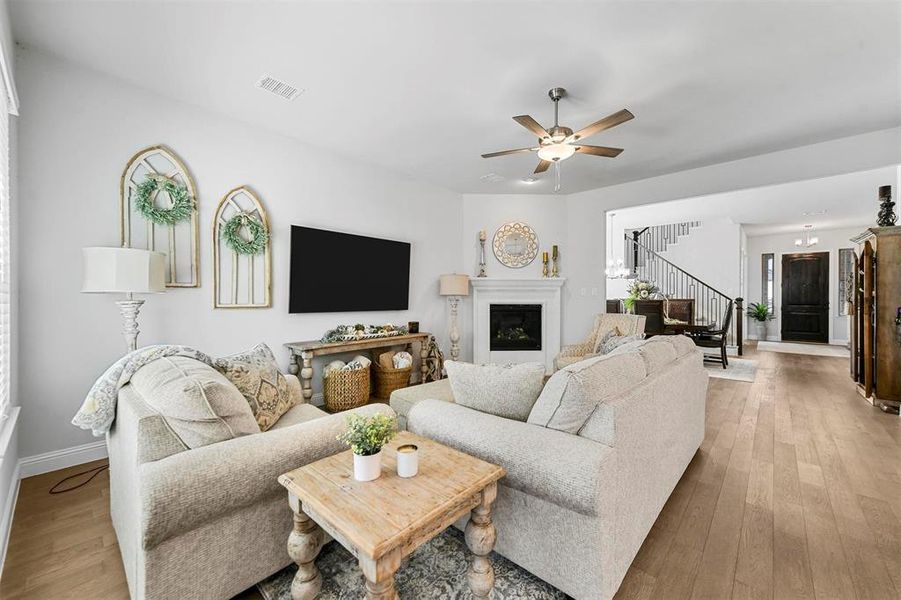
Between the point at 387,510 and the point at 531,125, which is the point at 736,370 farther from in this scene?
the point at 387,510

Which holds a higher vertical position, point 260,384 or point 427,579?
point 260,384

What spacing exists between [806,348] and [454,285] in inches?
308

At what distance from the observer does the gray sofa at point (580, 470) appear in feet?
4.22

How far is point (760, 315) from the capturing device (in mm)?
8820

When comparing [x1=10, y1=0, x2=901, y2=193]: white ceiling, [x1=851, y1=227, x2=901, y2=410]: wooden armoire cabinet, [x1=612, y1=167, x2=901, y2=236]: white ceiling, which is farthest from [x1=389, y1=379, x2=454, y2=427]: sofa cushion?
[x1=851, y1=227, x2=901, y2=410]: wooden armoire cabinet

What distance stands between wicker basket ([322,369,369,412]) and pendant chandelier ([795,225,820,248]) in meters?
10.3

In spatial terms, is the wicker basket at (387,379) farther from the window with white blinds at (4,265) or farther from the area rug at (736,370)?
the area rug at (736,370)

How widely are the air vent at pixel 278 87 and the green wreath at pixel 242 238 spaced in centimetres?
108

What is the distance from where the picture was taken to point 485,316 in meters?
5.62

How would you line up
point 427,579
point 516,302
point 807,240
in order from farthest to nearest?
point 807,240
point 516,302
point 427,579

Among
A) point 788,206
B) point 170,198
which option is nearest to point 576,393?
point 170,198

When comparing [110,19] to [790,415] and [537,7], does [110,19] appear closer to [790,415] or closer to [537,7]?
[537,7]

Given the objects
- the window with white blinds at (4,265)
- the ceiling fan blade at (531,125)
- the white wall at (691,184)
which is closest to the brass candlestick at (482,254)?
the white wall at (691,184)

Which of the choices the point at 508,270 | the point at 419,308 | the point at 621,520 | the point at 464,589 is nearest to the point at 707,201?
the point at 508,270
